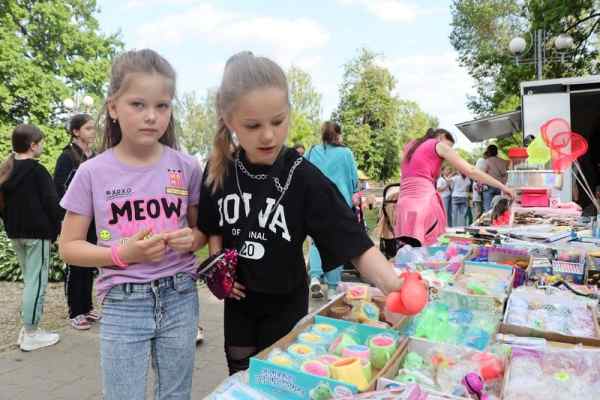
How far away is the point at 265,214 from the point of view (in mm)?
1503

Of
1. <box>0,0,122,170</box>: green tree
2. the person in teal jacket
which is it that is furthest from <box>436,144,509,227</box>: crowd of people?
Answer: <box>0,0,122,170</box>: green tree

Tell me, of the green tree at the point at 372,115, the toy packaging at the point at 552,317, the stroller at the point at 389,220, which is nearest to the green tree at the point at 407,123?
the green tree at the point at 372,115

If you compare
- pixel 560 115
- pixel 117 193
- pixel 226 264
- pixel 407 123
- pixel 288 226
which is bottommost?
pixel 226 264

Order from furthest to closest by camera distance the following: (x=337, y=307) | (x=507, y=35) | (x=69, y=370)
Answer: (x=507, y=35) → (x=69, y=370) → (x=337, y=307)

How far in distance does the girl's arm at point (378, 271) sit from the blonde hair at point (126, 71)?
2.95 feet

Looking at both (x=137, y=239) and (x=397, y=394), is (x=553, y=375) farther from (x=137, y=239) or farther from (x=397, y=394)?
(x=137, y=239)

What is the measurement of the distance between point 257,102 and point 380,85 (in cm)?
3436

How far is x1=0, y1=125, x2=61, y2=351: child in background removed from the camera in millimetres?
3792

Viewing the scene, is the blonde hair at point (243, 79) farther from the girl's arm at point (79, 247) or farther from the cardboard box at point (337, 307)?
the cardboard box at point (337, 307)

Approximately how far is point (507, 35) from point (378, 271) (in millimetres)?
22777

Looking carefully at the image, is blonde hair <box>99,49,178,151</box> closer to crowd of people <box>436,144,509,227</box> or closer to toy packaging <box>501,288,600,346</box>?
toy packaging <box>501,288,600,346</box>

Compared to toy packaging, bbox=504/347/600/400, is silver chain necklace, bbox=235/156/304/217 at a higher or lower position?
higher

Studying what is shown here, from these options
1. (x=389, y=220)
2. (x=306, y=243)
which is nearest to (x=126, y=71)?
(x=389, y=220)

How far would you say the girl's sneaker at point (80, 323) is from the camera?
420 cm
